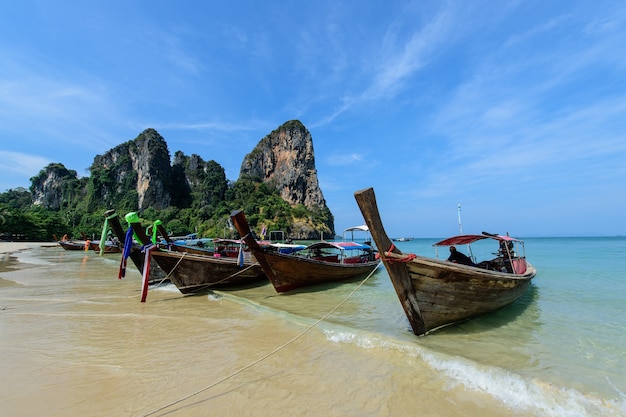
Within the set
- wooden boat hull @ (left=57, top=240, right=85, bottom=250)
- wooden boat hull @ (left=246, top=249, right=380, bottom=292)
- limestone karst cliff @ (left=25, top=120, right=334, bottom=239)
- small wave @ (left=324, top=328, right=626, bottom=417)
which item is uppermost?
limestone karst cliff @ (left=25, top=120, right=334, bottom=239)

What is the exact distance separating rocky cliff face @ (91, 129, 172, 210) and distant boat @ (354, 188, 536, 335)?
9677cm

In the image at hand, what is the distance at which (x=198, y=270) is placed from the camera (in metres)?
10.4

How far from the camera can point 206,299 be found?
9.63 meters

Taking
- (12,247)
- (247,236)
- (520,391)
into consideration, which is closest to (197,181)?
(12,247)

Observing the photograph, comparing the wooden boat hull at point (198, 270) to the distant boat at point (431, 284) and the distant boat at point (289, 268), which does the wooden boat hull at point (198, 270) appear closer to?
the distant boat at point (289, 268)

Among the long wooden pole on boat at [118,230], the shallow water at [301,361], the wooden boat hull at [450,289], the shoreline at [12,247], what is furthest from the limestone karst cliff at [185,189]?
the wooden boat hull at [450,289]

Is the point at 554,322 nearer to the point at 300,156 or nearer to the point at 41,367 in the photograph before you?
the point at 41,367

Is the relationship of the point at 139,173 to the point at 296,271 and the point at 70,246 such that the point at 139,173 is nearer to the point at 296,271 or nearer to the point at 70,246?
the point at 70,246

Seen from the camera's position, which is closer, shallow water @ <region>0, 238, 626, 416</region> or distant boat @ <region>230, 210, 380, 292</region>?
shallow water @ <region>0, 238, 626, 416</region>

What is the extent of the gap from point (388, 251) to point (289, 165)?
110571 mm

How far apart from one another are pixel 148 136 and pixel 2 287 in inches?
3734

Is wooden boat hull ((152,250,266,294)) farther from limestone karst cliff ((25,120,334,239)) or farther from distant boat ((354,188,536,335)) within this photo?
limestone karst cliff ((25,120,334,239))

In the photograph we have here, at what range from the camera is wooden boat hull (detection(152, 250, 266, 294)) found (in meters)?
9.75

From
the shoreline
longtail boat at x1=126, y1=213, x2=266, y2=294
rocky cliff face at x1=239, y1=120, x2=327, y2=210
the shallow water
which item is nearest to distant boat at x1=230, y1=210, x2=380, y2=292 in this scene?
longtail boat at x1=126, y1=213, x2=266, y2=294
